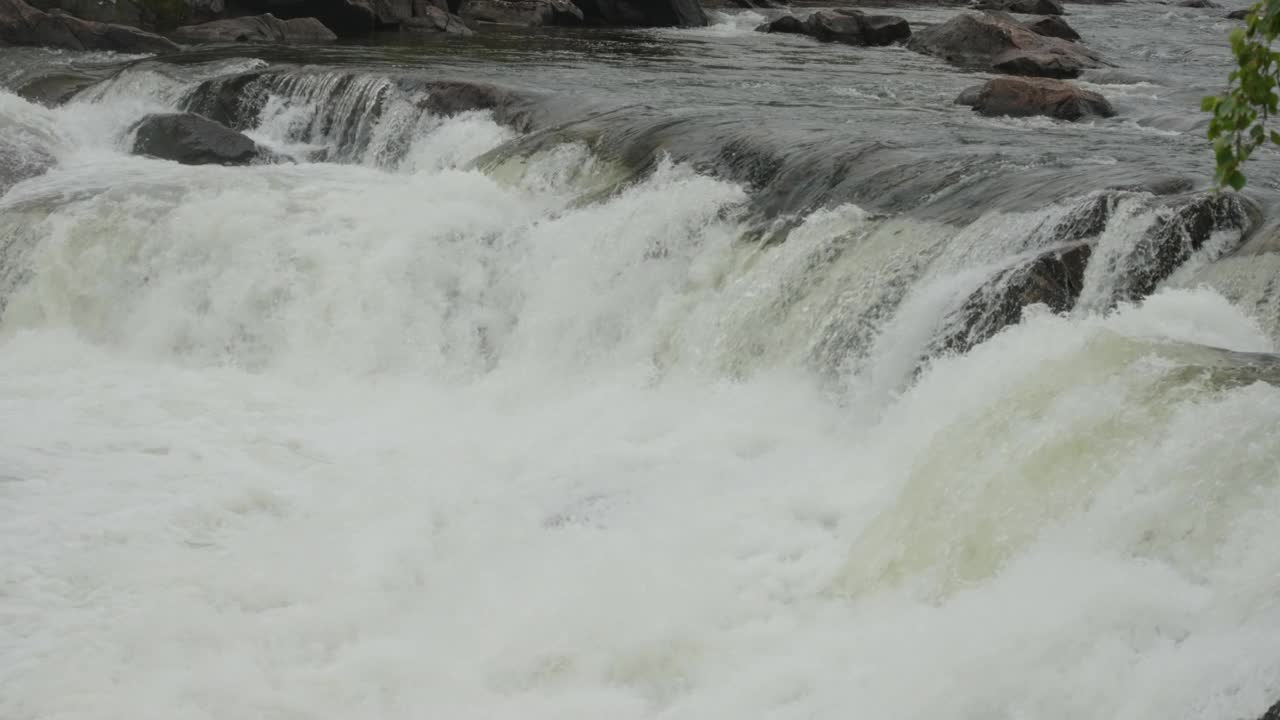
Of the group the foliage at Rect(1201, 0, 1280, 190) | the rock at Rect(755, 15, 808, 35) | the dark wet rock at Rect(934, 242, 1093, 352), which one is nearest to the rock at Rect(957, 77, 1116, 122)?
the dark wet rock at Rect(934, 242, 1093, 352)

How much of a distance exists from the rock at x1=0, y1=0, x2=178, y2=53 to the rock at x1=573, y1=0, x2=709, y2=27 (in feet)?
38.4

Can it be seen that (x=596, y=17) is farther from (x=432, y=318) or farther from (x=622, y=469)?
(x=622, y=469)

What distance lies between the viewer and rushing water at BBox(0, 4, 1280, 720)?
548cm

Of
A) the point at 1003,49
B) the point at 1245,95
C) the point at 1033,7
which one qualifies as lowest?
the point at 1003,49

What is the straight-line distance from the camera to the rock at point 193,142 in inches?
574

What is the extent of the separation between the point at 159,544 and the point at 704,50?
752 inches

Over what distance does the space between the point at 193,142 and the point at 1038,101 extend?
32.1 ft

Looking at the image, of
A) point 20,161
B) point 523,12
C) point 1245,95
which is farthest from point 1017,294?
point 523,12

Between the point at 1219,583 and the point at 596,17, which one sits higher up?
the point at 596,17

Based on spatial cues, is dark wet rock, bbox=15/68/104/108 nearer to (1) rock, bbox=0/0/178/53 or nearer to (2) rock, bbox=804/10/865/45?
(1) rock, bbox=0/0/178/53

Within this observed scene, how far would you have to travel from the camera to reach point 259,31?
951 inches

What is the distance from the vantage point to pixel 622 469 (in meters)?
8.05

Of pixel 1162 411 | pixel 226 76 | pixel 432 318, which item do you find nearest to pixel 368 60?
pixel 226 76

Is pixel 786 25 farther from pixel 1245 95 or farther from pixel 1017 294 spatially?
pixel 1245 95
